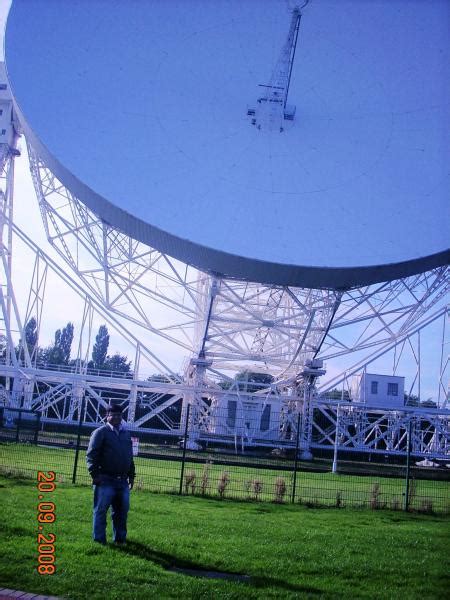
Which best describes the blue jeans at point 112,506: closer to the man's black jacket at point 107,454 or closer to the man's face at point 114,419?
the man's black jacket at point 107,454

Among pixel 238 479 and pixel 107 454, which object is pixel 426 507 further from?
pixel 107 454

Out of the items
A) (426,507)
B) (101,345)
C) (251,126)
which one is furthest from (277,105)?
(101,345)

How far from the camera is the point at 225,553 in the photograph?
21.4ft

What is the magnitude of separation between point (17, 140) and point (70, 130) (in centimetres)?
976

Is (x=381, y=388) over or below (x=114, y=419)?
over

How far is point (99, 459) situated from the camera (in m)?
6.80

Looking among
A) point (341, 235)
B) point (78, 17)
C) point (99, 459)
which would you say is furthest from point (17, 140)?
point (99, 459)

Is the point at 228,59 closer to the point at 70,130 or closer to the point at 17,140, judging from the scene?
the point at 70,130

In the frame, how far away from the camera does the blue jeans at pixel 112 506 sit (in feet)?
21.5

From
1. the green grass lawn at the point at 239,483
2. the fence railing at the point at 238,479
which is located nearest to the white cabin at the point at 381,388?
the fence railing at the point at 238,479

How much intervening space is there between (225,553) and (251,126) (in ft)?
45.0

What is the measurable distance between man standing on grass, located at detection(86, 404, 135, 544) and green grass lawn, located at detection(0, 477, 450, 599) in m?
0.24

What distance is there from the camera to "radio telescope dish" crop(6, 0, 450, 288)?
15.8m

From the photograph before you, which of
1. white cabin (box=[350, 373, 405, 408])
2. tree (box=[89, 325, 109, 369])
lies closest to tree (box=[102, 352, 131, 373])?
tree (box=[89, 325, 109, 369])
